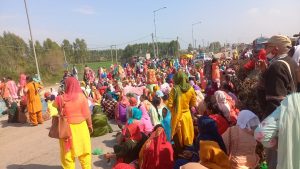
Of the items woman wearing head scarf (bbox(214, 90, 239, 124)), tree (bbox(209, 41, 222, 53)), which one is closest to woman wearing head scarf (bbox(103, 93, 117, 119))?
woman wearing head scarf (bbox(214, 90, 239, 124))

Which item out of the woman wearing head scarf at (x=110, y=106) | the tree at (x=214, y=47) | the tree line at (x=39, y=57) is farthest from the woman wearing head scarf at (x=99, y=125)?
the tree at (x=214, y=47)

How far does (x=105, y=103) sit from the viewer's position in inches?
392

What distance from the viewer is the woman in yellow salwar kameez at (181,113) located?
541cm

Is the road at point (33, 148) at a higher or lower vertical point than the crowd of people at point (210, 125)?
lower

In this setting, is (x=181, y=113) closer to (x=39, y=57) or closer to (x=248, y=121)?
(x=248, y=121)

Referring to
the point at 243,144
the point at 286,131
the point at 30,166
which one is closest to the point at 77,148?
the point at 30,166

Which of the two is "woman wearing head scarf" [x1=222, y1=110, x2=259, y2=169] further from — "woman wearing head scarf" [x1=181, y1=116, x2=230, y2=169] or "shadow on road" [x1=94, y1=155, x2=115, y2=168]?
"shadow on road" [x1=94, y1=155, x2=115, y2=168]

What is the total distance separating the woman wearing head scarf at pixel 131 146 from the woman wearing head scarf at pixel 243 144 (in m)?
2.01

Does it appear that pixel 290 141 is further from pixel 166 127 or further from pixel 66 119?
pixel 166 127

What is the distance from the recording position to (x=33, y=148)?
766 cm

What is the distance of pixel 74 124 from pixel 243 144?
2.69m

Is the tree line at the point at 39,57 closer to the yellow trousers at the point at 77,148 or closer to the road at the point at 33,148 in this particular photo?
the road at the point at 33,148

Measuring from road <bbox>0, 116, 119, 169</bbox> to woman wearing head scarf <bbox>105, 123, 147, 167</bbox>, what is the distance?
2.67 ft

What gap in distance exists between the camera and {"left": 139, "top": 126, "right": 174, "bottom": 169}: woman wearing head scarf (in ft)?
15.0
